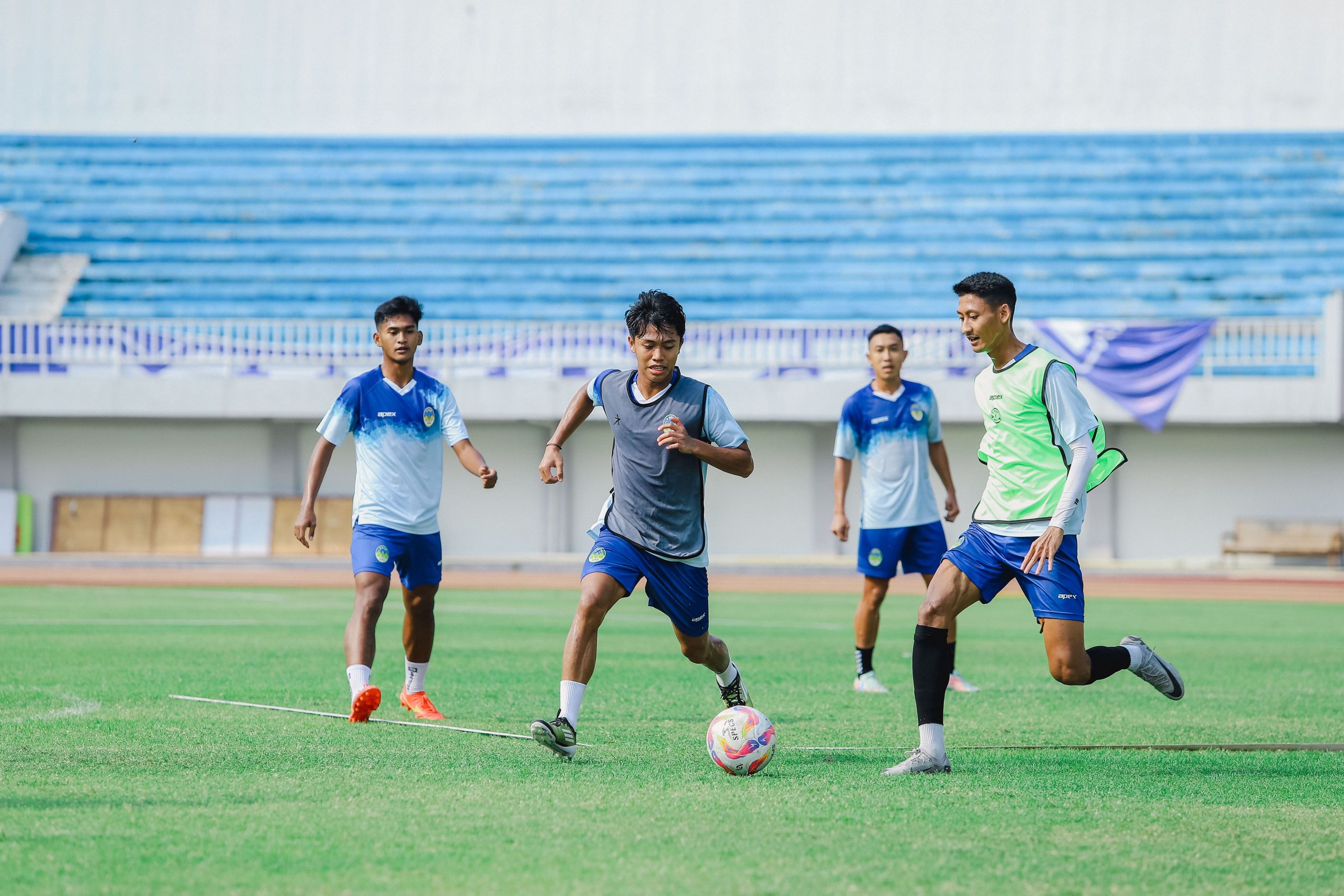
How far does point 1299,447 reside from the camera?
29.3 meters

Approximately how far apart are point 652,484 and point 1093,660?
210 cm

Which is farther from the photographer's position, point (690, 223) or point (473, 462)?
Answer: point (690, 223)

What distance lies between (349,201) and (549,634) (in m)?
24.9

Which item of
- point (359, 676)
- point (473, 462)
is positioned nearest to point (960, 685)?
point (473, 462)

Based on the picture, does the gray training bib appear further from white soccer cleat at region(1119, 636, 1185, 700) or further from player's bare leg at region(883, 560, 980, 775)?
white soccer cleat at region(1119, 636, 1185, 700)

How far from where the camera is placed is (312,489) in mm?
7902

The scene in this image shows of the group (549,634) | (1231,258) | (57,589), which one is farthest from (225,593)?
(1231,258)

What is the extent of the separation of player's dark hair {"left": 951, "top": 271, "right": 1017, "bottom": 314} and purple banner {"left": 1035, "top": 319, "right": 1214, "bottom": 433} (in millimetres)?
21938

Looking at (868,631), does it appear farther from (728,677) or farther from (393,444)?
(393,444)

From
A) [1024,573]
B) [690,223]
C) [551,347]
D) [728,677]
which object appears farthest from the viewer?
[690,223]

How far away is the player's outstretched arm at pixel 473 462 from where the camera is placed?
7.75m

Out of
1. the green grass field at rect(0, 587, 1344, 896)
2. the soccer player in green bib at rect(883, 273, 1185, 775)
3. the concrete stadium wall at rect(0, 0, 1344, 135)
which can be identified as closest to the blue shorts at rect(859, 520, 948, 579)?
the green grass field at rect(0, 587, 1344, 896)

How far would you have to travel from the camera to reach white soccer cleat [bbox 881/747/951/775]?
6250 mm

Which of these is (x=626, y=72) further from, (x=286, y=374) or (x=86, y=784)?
(x=86, y=784)
